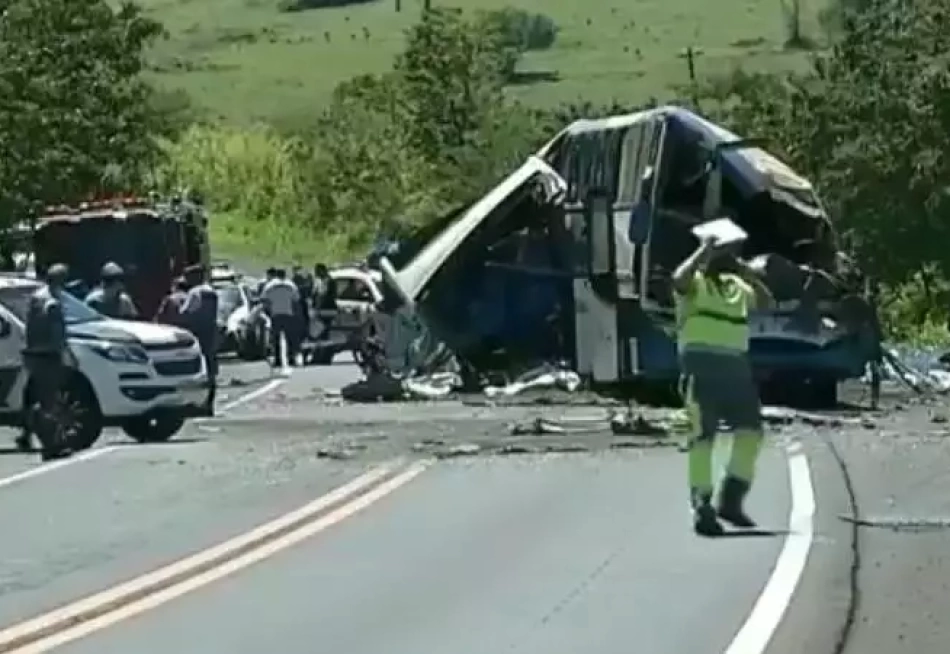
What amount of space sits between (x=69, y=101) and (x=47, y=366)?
28018mm

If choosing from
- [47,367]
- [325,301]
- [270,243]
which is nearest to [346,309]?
[325,301]

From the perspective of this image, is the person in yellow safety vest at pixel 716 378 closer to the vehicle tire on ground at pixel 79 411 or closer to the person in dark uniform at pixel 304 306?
the vehicle tire on ground at pixel 79 411

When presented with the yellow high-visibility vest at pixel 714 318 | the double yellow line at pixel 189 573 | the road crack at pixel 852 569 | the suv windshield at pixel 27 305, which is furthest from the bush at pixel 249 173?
the yellow high-visibility vest at pixel 714 318

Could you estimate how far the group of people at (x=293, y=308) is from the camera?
4353cm

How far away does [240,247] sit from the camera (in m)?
95.8

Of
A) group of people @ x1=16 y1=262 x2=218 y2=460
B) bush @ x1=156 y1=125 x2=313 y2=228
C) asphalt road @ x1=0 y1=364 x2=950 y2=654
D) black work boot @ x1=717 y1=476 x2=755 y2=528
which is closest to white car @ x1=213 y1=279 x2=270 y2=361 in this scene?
group of people @ x1=16 y1=262 x2=218 y2=460

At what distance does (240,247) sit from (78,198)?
42254mm

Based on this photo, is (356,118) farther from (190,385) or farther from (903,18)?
(190,385)

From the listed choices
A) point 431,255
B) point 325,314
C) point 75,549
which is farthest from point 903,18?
point 75,549

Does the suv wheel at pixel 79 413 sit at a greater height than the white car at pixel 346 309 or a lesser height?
greater

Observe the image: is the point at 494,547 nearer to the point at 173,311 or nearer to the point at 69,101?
the point at 173,311

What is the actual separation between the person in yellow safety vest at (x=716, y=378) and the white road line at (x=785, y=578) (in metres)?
0.49

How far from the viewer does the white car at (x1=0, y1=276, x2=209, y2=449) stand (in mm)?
25438

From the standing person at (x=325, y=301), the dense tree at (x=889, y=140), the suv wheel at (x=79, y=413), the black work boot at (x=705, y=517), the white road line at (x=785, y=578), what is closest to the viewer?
the white road line at (x=785, y=578)
